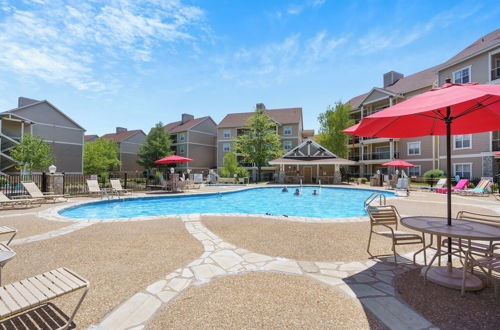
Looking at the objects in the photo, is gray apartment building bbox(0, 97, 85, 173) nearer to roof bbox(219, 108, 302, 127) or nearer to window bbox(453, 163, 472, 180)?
roof bbox(219, 108, 302, 127)

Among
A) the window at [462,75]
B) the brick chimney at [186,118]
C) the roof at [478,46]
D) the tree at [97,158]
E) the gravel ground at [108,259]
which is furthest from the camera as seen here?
the brick chimney at [186,118]

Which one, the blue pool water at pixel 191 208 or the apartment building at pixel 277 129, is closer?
the blue pool water at pixel 191 208

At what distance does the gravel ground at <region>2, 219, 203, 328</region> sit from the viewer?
10.4ft

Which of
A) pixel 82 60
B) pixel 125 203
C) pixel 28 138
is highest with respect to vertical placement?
pixel 82 60

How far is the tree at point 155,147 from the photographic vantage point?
38125mm

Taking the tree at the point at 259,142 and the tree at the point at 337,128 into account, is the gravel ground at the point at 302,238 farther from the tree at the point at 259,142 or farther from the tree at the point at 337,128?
the tree at the point at 337,128

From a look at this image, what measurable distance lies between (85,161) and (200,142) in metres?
17.9

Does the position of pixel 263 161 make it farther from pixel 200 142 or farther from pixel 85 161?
pixel 85 161

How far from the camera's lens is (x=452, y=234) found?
10.6 feet

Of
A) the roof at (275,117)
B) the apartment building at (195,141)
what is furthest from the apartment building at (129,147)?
the roof at (275,117)

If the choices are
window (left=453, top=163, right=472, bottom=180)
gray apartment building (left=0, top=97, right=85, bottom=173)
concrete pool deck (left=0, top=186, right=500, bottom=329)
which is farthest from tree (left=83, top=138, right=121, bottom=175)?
window (left=453, top=163, right=472, bottom=180)

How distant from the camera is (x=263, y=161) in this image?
3284cm

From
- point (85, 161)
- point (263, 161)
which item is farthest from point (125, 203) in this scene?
point (85, 161)

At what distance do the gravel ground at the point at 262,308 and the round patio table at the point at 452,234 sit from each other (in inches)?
62.9
